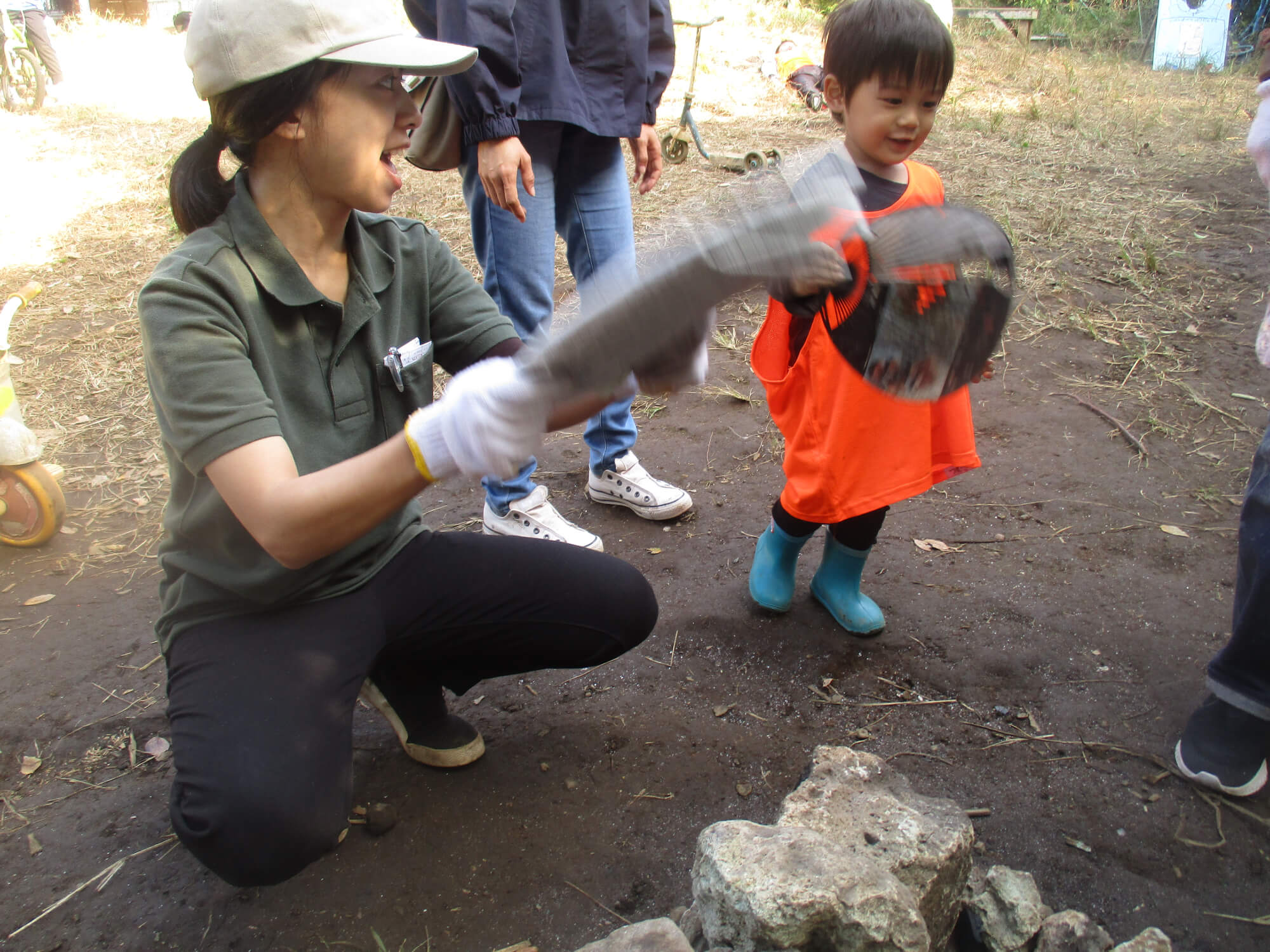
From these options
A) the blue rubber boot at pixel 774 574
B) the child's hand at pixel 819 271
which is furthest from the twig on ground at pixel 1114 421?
the child's hand at pixel 819 271

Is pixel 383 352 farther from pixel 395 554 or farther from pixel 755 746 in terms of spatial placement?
pixel 755 746

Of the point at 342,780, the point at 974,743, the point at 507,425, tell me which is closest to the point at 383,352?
the point at 507,425

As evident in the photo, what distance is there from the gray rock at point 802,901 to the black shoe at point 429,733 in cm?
77

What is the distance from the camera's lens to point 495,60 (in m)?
2.02

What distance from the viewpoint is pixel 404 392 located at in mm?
1694

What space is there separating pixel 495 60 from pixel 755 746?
1.69 metres

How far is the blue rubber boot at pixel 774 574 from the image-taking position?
2289 millimetres

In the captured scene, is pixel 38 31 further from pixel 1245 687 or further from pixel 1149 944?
pixel 1149 944

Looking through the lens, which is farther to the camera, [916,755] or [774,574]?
[774,574]

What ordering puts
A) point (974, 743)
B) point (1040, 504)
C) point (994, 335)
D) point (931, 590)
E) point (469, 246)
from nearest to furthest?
point (994, 335), point (974, 743), point (931, 590), point (1040, 504), point (469, 246)

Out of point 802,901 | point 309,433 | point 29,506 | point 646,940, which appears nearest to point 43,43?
point 29,506

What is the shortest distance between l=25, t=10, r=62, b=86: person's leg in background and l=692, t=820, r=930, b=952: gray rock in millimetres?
10083

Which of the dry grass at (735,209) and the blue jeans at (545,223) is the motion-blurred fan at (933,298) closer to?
the dry grass at (735,209)

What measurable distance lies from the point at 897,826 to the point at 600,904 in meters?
0.58
